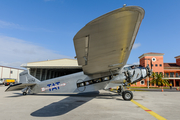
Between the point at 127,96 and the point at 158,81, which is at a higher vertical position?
the point at 127,96

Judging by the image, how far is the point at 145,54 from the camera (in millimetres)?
44656

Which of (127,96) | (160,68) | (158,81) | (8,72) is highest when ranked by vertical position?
(160,68)

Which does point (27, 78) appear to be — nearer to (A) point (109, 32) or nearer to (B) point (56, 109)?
(B) point (56, 109)

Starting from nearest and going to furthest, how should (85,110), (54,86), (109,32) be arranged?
(109,32)
(85,110)
(54,86)

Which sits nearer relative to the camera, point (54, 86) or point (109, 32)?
point (109, 32)

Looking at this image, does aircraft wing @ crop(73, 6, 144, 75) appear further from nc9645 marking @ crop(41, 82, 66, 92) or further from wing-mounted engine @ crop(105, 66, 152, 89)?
nc9645 marking @ crop(41, 82, 66, 92)

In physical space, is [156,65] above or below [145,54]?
below

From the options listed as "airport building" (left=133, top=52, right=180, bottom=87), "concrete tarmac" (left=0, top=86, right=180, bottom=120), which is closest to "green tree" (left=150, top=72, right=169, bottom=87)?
"airport building" (left=133, top=52, right=180, bottom=87)

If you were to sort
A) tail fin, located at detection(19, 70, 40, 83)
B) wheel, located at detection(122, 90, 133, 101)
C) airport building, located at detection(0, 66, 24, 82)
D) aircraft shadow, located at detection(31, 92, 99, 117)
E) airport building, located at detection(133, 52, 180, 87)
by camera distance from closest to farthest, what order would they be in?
aircraft shadow, located at detection(31, 92, 99, 117) → wheel, located at detection(122, 90, 133, 101) → tail fin, located at detection(19, 70, 40, 83) → airport building, located at detection(133, 52, 180, 87) → airport building, located at detection(0, 66, 24, 82)

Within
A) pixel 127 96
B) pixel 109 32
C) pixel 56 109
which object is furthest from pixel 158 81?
pixel 109 32

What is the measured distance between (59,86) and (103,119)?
774 cm

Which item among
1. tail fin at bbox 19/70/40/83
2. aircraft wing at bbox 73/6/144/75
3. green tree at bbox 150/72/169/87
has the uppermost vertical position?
aircraft wing at bbox 73/6/144/75

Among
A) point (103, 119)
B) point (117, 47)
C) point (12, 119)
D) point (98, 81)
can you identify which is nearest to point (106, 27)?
point (117, 47)

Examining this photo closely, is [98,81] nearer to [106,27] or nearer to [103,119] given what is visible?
[103,119]
